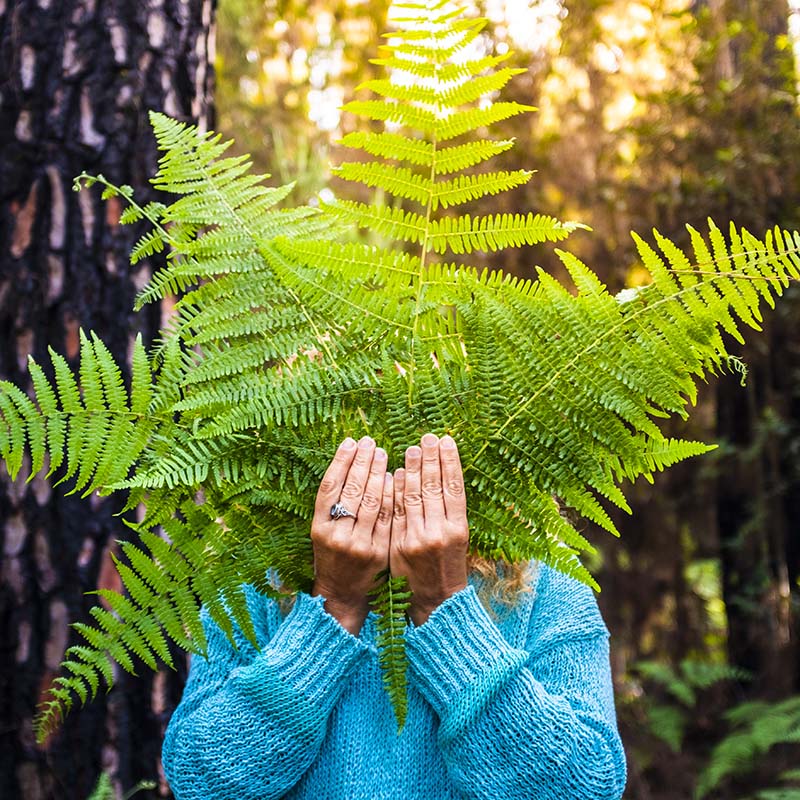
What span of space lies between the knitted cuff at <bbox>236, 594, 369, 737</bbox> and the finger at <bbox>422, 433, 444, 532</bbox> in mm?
316

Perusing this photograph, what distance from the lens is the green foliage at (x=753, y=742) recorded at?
4387 millimetres

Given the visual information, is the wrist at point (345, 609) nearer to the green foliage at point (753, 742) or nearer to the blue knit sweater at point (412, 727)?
the blue knit sweater at point (412, 727)

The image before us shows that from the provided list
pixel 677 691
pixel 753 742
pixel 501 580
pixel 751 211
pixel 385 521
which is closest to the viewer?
pixel 385 521

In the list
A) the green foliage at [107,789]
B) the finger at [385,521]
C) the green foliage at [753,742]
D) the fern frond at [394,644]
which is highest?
the finger at [385,521]

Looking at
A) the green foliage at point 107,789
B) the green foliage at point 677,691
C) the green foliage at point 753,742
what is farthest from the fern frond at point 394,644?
the green foliage at point 677,691

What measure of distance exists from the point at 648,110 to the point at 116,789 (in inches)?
188

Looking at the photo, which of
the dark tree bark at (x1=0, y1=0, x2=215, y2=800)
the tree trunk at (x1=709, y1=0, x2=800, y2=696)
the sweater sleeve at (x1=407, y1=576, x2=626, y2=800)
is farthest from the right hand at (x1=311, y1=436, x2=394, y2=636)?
the tree trunk at (x1=709, y1=0, x2=800, y2=696)

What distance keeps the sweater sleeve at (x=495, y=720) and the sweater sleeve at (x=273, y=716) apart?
18cm

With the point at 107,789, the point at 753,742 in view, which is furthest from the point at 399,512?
the point at 753,742

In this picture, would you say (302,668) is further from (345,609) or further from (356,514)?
(356,514)

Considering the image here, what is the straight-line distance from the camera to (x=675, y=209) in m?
5.00

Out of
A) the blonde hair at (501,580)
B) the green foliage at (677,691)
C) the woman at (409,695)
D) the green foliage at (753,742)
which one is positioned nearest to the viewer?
the woman at (409,695)

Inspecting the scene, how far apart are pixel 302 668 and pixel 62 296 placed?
4.49 ft

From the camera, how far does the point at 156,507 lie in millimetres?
1451
